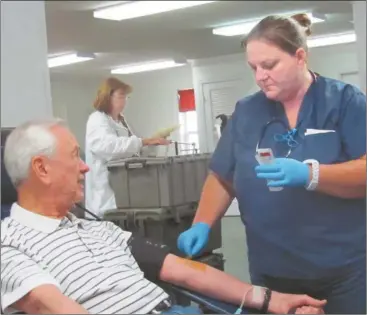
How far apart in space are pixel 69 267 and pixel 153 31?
2.56 ft

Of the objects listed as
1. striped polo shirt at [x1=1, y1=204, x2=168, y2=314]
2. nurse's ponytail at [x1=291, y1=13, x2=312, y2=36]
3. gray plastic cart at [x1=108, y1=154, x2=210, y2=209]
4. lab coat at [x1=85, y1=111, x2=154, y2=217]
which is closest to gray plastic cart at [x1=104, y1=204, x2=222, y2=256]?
gray plastic cart at [x1=108, y1=154, x2=210, y2=209]

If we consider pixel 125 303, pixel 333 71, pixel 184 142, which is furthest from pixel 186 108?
pixel 125 303

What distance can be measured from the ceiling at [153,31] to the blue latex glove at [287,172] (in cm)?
48

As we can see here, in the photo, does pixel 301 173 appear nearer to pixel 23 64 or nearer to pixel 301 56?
pixel 301 56

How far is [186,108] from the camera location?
1672 mm

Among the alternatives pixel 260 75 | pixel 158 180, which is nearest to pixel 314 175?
pixel 260 75

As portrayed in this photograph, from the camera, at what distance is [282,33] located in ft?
4.17

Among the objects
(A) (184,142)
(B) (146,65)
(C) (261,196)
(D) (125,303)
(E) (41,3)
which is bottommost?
(D) (125,303)

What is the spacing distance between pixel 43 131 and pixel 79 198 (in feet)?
0.63

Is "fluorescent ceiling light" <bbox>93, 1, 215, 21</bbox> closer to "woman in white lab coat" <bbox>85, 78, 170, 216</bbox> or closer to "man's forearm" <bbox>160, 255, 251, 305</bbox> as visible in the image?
"woman in white lab coat" <bbox>85, 78, 170, 216</bbox>

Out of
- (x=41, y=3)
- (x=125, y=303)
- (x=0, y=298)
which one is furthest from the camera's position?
(x=41, y=3)

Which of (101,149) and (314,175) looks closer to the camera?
(314,175)

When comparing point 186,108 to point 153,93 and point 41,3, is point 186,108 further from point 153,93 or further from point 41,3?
point 41,3

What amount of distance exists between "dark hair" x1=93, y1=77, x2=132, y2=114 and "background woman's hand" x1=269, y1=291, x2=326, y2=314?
794 millimetres
